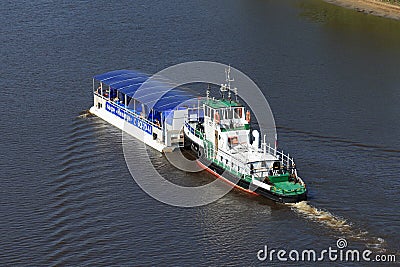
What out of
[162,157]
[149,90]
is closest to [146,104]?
[149,90]

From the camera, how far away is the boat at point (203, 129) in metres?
46.6

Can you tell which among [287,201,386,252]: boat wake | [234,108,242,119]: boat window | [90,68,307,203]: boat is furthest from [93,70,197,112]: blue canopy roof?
[287,201,386,252]: boat wake

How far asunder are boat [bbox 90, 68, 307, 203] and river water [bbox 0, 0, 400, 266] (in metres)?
1.15

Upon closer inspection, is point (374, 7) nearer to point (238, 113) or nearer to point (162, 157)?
point (238, 113)

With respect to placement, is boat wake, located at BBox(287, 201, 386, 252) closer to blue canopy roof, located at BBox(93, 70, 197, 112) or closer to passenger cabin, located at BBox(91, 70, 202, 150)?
passenger cabin, located at BBox(91, 70, 202, 150)

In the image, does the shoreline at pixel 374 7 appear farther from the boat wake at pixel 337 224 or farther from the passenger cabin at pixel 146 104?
the boat wake at pixel 337 224

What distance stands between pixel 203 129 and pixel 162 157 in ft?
11.0

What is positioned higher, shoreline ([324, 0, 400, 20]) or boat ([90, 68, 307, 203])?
shoreline ([324, 0, 400, 20])

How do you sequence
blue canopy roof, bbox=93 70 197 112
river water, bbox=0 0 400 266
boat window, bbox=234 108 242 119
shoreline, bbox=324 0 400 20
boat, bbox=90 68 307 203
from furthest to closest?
1. shoreline, bbox=324 0 400 20
2. blue canopy roof, bbox=93 70 197 112
3. boat window, bbox=234 108 242 119
4. boat, bbox=90 68 307 203
5. river water, bbox=0 0 400 266

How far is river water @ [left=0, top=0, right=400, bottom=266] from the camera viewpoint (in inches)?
1644

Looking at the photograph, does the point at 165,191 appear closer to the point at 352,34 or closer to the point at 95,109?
the point at 95,109

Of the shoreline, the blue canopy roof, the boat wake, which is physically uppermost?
the shoreline

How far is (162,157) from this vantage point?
5312cm

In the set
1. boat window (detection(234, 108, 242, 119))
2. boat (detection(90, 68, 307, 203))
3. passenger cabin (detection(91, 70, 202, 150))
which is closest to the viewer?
boat (detection(90, 68, 307, 203))
